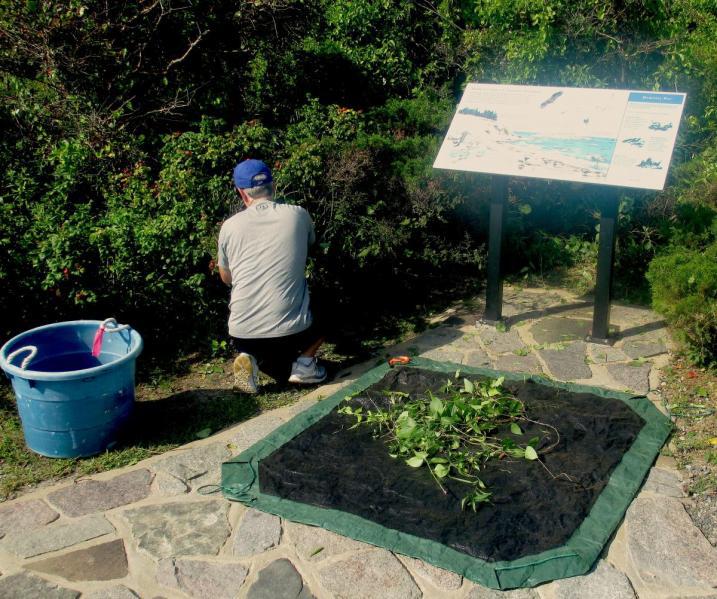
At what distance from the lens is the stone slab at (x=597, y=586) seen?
3381mm

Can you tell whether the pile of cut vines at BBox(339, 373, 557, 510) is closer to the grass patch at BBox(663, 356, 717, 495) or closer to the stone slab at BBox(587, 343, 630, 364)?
the grass patch at BBox(663, 356, 717, 495)

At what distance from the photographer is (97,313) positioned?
5762mm

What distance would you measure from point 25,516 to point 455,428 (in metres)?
2.29

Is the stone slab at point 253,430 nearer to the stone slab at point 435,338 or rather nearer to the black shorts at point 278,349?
the black shorts at point 278,349

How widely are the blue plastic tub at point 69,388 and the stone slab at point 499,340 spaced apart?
8.46ft

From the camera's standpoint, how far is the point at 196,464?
452 centimetres

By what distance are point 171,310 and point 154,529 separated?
231 centimetres

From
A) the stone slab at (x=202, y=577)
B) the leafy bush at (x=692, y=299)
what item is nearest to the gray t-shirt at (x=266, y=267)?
the stone slab at (x=202, y=577)

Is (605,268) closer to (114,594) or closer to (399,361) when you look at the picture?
(399,361)

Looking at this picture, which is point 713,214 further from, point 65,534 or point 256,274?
point 65,534

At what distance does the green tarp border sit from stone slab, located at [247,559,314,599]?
0.31 metres

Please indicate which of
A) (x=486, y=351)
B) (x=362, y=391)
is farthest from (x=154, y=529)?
(x=486, y=351)

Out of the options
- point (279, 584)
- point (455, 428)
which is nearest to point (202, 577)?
point (279, 584)

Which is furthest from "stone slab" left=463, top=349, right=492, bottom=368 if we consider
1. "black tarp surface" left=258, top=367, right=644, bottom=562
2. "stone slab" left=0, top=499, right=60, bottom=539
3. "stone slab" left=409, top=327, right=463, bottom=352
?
"stone slab" left=0, top=499, right=60, bottom=539
